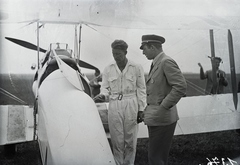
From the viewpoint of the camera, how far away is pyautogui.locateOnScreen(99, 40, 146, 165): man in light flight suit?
2.09 m

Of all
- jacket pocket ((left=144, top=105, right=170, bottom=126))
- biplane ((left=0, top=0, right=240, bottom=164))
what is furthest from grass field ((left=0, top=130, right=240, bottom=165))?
jacket pocket ((left=144, top=105, right=170, bottom=126))

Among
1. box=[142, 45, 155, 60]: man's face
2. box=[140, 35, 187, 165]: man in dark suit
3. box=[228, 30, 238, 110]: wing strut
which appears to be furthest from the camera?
box=[228, 30, 238, 110]: wing strut

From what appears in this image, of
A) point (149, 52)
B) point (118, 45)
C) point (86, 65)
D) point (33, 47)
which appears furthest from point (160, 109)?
point (33, 47)

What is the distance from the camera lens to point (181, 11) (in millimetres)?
2318

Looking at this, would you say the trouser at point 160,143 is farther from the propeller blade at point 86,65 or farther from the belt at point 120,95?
the propeller blade at point 86,65

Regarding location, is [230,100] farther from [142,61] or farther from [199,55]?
[142,61]

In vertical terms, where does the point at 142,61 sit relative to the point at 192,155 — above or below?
above

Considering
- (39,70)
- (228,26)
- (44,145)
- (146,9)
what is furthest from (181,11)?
(44,145)

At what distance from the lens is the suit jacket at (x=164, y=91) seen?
1.63m

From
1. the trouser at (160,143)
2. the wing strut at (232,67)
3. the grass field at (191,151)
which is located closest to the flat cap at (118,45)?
the trouser at (160,143)

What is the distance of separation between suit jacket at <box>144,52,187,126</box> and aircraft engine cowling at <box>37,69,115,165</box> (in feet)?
1.22

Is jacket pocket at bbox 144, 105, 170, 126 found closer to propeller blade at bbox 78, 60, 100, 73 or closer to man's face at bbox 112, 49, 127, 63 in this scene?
man's face at bbox 112, 49, 127, 63

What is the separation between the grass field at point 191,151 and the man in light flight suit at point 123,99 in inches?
6.6

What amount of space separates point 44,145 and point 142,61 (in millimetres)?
1041
